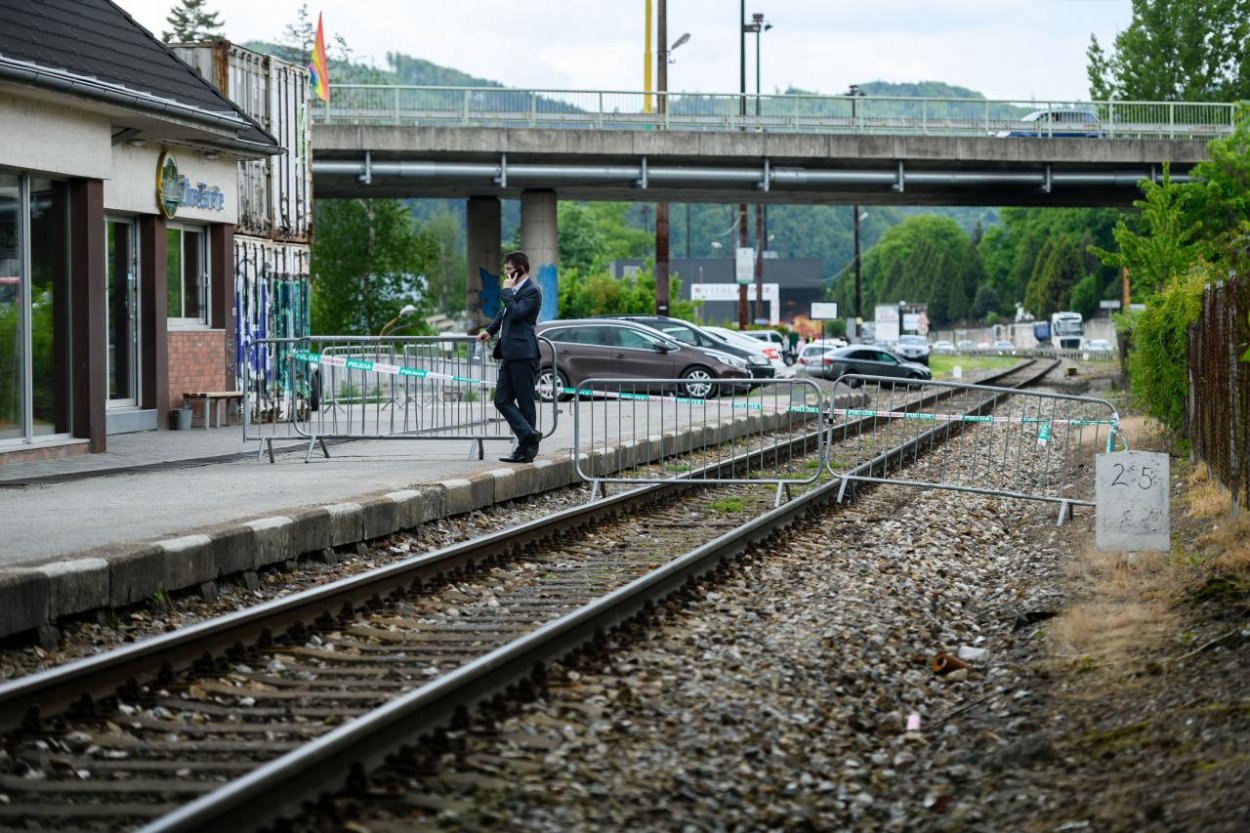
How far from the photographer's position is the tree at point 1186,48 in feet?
298

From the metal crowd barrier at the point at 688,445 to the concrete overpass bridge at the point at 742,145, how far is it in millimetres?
17624

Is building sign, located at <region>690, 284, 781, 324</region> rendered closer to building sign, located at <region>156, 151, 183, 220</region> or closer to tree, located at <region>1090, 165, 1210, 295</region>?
tree, located at <region>1090, 165, 1210, 295</region>

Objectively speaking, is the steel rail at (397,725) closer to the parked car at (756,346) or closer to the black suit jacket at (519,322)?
the black suit jacket at (519,322)

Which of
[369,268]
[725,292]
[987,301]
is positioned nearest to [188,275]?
[369,268]

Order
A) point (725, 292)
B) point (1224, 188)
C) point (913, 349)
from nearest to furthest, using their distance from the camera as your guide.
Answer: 1. point (1224, 188)
2. point (913, 349)
3. point (725, 292)

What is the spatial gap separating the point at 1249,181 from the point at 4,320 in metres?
21.7

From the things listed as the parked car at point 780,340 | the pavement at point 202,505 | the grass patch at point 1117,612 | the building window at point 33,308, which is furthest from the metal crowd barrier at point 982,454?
the parked car at point 780,340

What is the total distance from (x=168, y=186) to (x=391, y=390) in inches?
230

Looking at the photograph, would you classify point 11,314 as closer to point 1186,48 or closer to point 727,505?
point 727,505

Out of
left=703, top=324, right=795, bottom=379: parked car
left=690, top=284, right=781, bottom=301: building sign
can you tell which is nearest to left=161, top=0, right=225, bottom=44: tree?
left=690, top=284, right=781, bottom=301: building sign

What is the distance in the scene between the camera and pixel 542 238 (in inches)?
1763

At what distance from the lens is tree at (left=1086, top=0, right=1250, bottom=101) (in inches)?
3575

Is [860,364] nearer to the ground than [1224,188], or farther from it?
nearer to the ground

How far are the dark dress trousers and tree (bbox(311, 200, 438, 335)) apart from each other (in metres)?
41.0
